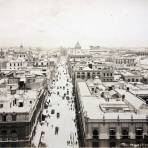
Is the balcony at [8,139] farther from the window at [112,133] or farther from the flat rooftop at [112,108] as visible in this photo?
the window at [112,133]

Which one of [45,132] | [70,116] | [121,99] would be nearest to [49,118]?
[70,116]

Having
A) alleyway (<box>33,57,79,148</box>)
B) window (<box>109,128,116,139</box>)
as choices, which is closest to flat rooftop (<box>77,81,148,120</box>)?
window (<box>109,128,116,139</box>)

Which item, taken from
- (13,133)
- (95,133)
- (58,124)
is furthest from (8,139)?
(58,124)

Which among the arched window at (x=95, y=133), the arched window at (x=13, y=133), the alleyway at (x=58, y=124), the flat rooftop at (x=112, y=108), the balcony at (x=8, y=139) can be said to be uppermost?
the flat rooftop at (x=112, y=108)

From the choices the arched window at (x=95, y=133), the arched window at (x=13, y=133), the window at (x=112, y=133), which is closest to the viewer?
the window at (x=112, y=133)

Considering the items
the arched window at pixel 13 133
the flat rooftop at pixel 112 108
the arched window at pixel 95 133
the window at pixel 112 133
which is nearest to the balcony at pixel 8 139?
the arched window at pixel 13 133

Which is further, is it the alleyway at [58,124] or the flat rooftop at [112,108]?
the alleyway at [58,124]

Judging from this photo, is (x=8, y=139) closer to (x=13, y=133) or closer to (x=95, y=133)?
(x=13, y=133)

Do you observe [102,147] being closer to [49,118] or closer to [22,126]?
[22,126]
